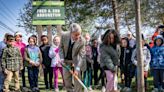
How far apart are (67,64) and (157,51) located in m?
3.33

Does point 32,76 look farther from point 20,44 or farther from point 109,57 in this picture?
point 109,57

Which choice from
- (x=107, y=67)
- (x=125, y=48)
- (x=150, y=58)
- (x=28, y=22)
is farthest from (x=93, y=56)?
(x=28, y=22)

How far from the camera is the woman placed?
7.80 m

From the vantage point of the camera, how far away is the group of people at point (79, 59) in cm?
738

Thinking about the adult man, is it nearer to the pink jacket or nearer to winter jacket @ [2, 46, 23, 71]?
winter jacket @ [2, 46, 23, 71]

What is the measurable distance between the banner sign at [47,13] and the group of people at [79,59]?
5.22ft

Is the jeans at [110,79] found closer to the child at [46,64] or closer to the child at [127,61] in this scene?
the child at [127,61]

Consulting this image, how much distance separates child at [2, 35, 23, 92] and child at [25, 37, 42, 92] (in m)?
0.46

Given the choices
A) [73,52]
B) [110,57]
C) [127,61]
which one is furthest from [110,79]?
[127,61]

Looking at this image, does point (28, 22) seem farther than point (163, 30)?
Yes

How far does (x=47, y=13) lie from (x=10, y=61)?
3.22 m

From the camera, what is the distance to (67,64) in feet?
24.7

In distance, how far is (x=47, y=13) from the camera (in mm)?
12477

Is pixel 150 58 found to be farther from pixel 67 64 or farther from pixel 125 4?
pixel 125 4
